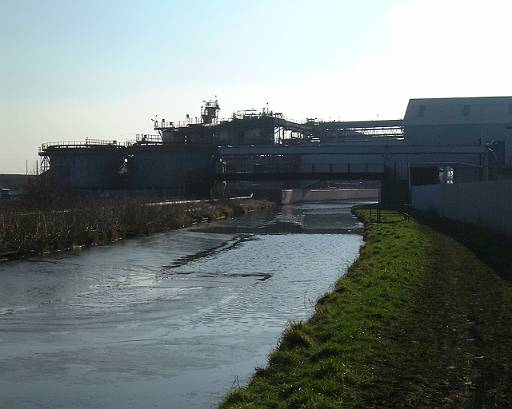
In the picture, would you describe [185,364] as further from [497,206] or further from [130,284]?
[497,206]

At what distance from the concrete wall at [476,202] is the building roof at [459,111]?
30.6m

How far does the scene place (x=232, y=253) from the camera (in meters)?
33.2

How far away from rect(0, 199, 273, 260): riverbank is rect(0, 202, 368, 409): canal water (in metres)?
1.83

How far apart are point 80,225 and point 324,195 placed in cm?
10775

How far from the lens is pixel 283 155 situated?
78.8 meters

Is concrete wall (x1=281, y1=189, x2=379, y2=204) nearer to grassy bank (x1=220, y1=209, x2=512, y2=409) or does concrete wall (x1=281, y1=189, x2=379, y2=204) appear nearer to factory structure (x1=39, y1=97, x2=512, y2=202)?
factory structure (x1=39, y1=97, x2=512, y2=202)

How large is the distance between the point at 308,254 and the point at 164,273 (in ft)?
28.2

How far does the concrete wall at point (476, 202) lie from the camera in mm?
29969

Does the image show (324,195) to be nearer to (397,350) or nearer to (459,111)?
(459,111)

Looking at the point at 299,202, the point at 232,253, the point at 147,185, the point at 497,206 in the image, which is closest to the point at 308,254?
the point at 232,253

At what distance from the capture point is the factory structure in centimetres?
7694

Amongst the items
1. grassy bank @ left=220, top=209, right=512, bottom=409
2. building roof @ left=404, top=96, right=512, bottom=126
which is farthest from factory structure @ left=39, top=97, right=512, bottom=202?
grassy bank @ left=220, top=209, right=512, bottom=409

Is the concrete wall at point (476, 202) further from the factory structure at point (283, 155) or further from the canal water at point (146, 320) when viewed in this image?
the factory structure at point (283, 155)

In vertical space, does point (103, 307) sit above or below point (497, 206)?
below
